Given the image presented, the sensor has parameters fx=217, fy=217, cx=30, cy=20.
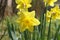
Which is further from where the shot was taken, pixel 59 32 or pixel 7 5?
pixel 7 5

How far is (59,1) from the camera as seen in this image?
4609 millimetres

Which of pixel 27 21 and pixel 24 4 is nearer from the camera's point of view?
pixel 27 21

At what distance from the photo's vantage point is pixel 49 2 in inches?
54.0

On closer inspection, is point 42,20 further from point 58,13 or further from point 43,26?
point 58,13

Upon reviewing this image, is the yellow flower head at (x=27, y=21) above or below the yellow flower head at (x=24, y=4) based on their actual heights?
below

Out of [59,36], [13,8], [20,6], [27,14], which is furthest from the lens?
[13,8]

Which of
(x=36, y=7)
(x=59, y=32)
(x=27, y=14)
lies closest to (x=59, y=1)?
(x=36, y=7)

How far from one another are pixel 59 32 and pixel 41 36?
0.45 ft

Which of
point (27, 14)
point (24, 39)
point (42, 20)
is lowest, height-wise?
point (24, 39)

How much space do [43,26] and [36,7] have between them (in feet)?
7.63

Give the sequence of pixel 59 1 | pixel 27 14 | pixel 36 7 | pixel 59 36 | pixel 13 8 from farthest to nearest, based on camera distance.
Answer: pixel 59 1 → pixel 13 8 → pixel 36 7 → pixel 59 36 → pixel 27 14

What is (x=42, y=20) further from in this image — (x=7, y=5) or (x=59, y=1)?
(x=59, y=1)

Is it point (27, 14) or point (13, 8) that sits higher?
point (27, 14)

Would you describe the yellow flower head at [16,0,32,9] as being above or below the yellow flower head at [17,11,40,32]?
above
